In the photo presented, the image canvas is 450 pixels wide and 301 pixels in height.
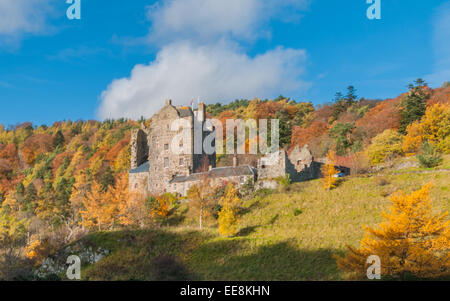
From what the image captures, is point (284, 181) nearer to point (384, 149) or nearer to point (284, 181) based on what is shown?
point (284, 181)

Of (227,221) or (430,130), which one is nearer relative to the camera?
(227,221)

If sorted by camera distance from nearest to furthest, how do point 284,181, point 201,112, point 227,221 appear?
point 227,221 → point 284,181 → point 201,112

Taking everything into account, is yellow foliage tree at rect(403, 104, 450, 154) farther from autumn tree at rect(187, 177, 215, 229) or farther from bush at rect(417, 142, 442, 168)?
autumn tree at rect(187, 177, 215, 229)

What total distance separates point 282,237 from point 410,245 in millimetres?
12856

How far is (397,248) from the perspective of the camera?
18.3 meters

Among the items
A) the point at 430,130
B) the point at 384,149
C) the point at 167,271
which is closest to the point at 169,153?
the point at 384,149

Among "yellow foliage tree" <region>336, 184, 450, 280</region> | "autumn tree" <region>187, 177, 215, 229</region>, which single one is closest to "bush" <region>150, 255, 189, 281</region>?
"yellow foliage tree" <region>336, 184, 450, 280</region>

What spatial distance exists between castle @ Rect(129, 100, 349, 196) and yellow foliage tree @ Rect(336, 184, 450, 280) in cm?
2312

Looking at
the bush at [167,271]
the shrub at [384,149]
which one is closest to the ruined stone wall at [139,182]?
the shrub at [384,149]

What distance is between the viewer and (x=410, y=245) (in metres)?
18.0

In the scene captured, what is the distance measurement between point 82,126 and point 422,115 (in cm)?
11314

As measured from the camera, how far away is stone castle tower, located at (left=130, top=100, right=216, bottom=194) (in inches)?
1962

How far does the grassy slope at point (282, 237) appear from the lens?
25078 mm
